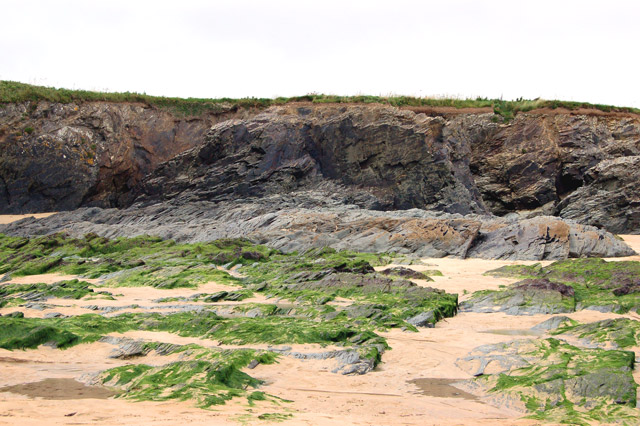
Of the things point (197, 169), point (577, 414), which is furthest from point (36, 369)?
point (197, 169)

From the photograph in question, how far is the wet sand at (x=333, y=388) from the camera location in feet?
14.3

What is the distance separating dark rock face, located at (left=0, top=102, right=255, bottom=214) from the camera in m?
29.2

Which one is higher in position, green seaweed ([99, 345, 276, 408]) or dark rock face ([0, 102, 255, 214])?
dark rock face ([0, 102, 255, 214])

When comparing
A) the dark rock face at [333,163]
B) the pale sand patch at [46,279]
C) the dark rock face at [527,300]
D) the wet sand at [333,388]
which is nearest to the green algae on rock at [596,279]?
the dark rock face at [527,300]

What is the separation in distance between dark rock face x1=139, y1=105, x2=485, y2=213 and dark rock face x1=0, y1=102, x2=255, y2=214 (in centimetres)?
288

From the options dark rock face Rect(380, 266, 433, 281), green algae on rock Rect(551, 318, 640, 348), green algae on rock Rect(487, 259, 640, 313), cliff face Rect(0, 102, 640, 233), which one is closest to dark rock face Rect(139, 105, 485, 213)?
cliff face Rect(0, 102, 640, 233)

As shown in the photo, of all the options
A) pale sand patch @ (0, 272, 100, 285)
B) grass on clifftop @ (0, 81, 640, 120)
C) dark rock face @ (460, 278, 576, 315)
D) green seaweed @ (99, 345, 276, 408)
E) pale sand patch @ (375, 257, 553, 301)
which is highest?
grass on clifftop @ (0, 81, 640, 120)

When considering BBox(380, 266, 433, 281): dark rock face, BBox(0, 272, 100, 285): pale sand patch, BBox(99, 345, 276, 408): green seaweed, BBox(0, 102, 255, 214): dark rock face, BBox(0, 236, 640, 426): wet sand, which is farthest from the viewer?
BBox(0, 102, 255, 214): dark rock face

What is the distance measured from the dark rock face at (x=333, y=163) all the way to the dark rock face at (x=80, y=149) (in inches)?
113

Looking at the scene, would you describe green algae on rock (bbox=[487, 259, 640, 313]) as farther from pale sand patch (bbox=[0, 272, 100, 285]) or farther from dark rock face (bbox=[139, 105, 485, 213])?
dark rock face (bbox=[139, 105, 485, 213])

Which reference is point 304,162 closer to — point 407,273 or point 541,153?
point 541,153

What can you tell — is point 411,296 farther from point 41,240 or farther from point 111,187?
point 111,187

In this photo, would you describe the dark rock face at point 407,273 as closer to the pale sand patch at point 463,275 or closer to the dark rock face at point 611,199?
the pale sand patch at point 463,275

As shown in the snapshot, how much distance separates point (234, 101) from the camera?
3462cm
